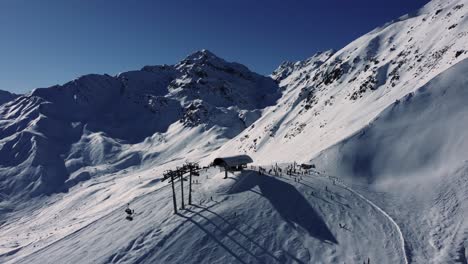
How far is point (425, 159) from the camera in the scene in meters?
Answer: 41.3

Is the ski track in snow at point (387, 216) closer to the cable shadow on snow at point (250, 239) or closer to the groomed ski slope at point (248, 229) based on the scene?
the groomed ski slope at point (248, 229)

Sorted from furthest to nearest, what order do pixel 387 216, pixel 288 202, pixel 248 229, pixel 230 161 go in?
pixel 230 161
pixel 288 202
pixel 387 216
pixel 248 229

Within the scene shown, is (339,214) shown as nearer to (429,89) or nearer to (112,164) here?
(429,89)

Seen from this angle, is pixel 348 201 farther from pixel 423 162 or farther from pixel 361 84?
pixel 361 84

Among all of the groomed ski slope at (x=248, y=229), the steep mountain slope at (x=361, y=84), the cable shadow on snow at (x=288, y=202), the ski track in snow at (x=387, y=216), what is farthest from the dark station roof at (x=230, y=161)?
the steep mountain slope at (x=361, y=84)

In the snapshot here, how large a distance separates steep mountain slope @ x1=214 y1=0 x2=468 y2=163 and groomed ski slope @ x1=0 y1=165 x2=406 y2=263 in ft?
56.2

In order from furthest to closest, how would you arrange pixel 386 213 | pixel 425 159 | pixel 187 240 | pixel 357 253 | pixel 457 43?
pixel 457 43
pixel 425 159
pixel 386 213
pixel 187 240
pixel 357 253

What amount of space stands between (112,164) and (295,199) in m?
169

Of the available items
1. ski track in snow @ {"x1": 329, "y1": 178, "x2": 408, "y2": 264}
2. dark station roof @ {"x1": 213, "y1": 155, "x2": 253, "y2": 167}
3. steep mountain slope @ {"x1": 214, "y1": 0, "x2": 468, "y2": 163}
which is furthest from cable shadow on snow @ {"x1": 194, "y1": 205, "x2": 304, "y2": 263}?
steep mountain slope @ {"x1": 214, "y1": 0, "x2": 468, "y2": 163}

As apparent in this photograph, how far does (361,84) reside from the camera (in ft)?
270

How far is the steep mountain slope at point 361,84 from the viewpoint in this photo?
62.1 m

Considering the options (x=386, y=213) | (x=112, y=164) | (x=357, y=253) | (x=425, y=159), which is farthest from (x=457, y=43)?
(x=112, y=164)

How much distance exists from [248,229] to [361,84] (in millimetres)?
59846

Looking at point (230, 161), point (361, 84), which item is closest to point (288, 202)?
point (230, 161)
